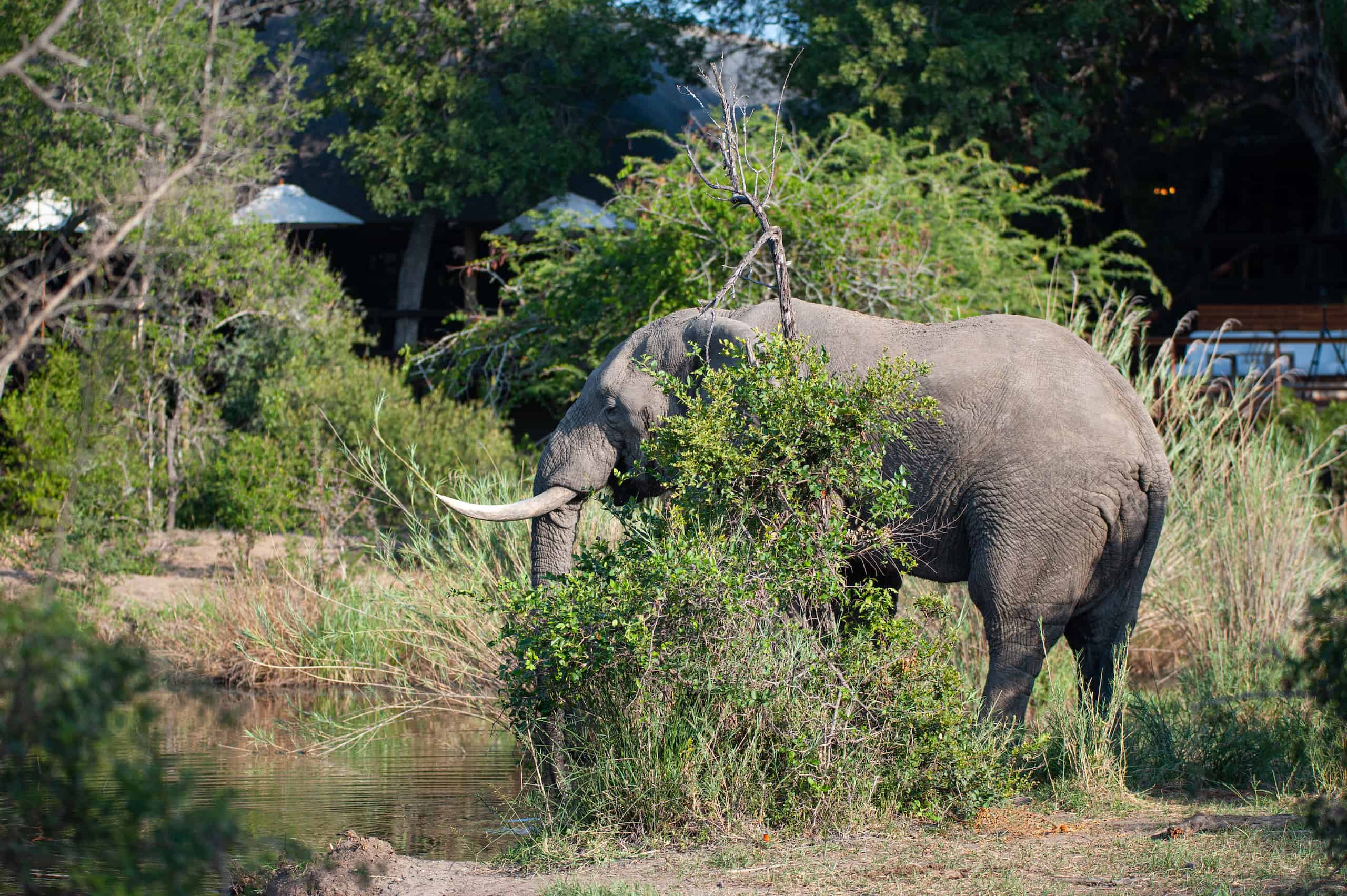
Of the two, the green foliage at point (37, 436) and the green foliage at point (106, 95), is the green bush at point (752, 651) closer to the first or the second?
the green foliage at point (37, 436)

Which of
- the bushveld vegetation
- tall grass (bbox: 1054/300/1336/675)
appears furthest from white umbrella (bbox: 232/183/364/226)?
tall grass (bbox: 1054/300/1336/675)

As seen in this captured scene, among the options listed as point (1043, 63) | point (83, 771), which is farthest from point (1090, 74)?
point (83, 771)

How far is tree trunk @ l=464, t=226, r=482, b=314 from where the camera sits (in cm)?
1908

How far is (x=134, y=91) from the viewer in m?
15.7

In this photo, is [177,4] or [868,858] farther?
[177,4]

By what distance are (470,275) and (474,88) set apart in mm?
2688

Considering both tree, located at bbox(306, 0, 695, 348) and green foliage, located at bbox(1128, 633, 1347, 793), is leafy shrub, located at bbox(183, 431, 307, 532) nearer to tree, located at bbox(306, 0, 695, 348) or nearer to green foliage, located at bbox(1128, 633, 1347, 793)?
tree, located at bbox(306, 0, 695, 348)

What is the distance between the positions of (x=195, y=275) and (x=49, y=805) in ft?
46.1

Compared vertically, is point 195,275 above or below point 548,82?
below

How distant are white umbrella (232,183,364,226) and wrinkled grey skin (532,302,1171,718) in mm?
13419

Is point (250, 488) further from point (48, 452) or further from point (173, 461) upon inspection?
point (48, 452)

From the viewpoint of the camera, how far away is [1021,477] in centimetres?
655

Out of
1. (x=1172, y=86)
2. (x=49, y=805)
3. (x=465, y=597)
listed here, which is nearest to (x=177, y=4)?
(x=465, y=597)

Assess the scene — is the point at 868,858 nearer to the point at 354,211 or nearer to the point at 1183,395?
the point at 1183,395
